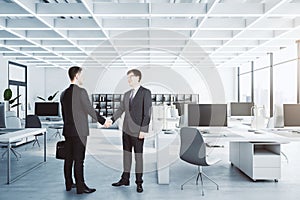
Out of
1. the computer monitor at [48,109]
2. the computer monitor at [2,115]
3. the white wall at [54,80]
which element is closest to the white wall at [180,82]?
the white wall at [54,80]

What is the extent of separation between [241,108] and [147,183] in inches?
192

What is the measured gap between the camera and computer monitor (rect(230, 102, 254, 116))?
8594 mm

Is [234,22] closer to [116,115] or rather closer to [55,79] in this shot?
[116,115]

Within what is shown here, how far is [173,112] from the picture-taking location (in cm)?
912

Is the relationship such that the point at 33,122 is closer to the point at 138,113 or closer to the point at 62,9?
the point at 62,9

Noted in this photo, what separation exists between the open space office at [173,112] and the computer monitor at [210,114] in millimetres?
15

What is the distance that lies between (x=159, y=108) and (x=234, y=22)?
253cm

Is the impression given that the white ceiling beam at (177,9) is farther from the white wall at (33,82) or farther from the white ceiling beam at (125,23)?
the white wall at (33,82)

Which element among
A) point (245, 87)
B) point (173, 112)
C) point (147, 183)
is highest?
point (245, 87)

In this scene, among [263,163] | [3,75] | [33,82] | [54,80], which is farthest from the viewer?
[54,80]

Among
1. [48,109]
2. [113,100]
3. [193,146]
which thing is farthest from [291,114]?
[113,100]

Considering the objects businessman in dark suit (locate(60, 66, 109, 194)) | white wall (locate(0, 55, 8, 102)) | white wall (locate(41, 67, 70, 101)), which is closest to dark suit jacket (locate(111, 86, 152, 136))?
businessman in dark suit (locate(60, 66, 109, 194))

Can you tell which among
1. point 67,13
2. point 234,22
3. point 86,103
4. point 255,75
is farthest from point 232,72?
point 86,103

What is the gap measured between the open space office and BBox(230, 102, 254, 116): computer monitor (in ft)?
0.09
